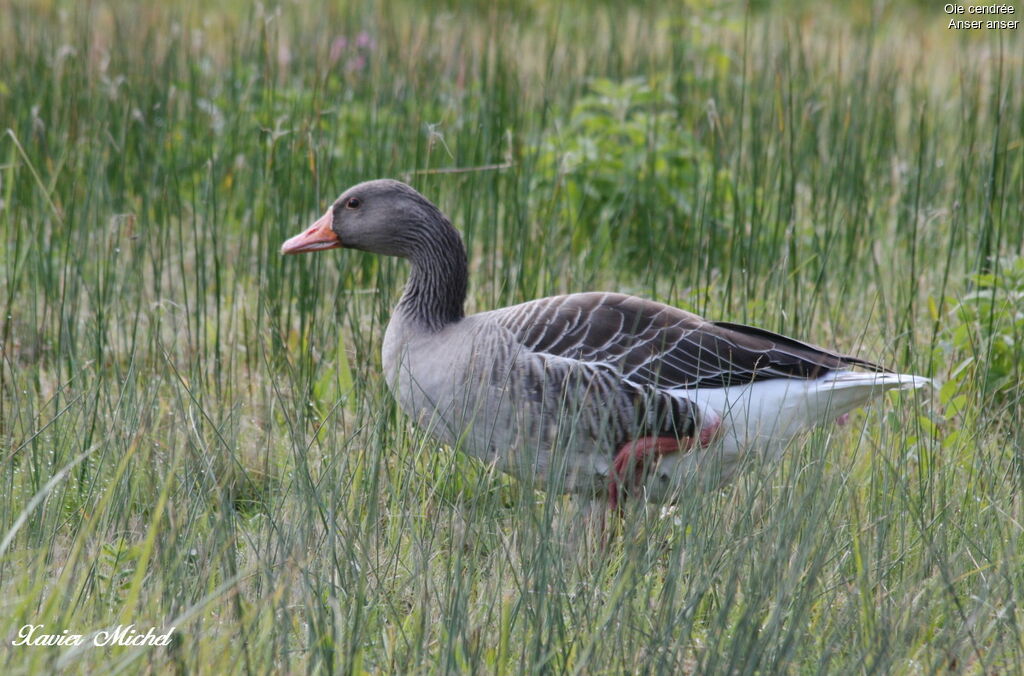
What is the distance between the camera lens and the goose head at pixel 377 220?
14.8ft

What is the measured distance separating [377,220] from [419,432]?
88 centimetres

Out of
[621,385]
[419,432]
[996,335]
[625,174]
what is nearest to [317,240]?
[419,432]

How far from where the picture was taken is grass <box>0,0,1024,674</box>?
2832mm

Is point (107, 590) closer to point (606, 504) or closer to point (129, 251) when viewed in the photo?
point (606, 504)

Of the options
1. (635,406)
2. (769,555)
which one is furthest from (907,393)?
(769,555)

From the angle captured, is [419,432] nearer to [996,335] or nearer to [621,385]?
[621,385]

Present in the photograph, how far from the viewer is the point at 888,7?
43.8ft

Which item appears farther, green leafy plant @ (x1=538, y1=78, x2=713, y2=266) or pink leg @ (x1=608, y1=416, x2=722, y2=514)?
green leafy plant @ (x1=538, y1=78, x2=713, y2=266)

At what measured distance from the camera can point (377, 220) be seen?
4.53 meters

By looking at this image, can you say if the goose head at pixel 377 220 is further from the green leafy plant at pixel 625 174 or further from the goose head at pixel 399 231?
the green leafy plant at pixel 625 174

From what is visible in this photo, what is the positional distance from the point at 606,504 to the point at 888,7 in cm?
1088

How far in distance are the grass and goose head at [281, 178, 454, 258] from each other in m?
0.42

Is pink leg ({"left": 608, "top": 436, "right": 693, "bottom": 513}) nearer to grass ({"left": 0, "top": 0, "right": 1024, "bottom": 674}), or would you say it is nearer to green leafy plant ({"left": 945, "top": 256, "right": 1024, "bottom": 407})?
grass ({"left": 0, "top": 0, "right": 1024, "bottom": 674})

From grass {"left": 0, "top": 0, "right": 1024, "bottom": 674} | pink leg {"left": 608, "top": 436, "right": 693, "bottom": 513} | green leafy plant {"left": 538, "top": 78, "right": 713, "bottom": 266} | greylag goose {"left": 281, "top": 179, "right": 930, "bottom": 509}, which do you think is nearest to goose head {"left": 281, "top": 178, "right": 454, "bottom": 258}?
grass {"left": 0, "top": 0, "right": 1024, "bottom": 674}
